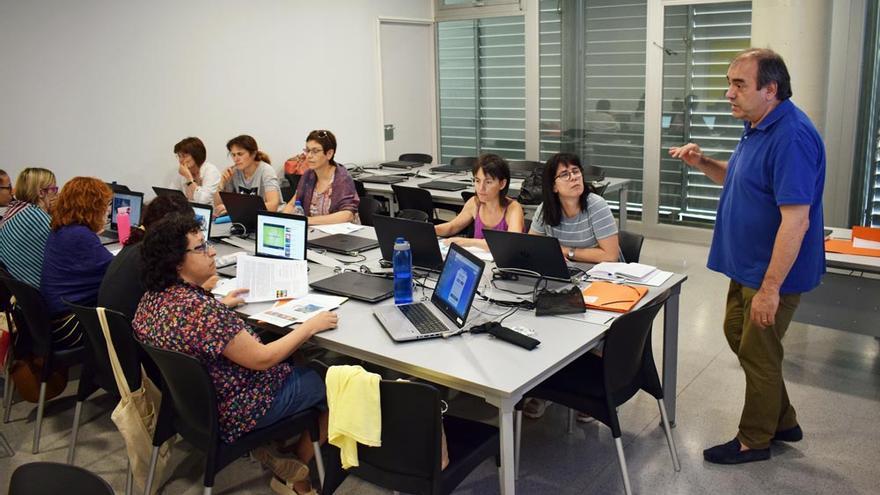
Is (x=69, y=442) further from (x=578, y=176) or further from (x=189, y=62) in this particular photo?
(x=189, y=62)

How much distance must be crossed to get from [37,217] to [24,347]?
0.69 meters

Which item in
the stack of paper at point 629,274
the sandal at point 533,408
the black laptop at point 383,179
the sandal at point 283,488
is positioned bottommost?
the sandal at point 283,488

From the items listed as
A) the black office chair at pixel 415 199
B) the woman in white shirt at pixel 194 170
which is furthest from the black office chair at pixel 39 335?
the black office chair at pixel 415 199

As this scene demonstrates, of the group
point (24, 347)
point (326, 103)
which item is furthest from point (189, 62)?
point (24, 347)

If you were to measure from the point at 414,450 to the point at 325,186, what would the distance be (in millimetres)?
3098

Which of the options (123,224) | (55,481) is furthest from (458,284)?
(123,224)

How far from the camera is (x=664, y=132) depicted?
709 centimetres

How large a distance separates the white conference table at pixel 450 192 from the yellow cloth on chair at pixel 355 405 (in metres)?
3.48

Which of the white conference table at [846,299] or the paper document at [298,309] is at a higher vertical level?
the paper document at [298,309]

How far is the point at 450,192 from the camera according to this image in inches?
235

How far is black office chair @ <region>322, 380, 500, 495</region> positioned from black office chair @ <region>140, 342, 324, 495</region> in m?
0.39

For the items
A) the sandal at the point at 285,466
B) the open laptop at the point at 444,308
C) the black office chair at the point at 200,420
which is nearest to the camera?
the black office chair at the point at 200,420

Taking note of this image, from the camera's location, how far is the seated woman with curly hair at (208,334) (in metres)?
2.55

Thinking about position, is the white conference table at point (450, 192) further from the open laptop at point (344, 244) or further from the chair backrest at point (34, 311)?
the chair backrest at point (34, 311)
